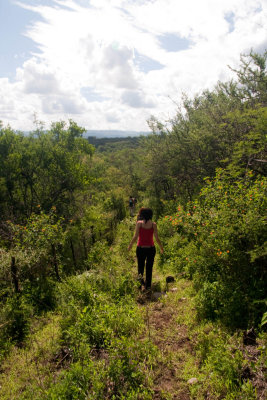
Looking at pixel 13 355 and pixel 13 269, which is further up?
pixel 13 269

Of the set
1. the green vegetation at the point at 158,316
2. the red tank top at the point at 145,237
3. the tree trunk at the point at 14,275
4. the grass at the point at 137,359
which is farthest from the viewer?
the tree trunk at the point at 14,275

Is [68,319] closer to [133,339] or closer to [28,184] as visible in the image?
[133,339]

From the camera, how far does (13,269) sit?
604 centimetres

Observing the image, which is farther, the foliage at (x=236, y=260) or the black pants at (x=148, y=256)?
the black pants at (x=148, y=256)

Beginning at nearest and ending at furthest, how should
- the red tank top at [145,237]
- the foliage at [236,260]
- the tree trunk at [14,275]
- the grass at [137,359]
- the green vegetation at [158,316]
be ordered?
the grass at [137,359], the green vegetation at [158,316], the foliage at [236,260], the red tank top at [145,237], the tree trunk at [14,275]

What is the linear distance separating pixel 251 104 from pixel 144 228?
336 inches

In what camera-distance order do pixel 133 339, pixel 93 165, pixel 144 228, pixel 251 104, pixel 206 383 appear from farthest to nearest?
pixel 93 165, pixel 251 104, pixel 144 228, pixel 133 339, pixel 206 383

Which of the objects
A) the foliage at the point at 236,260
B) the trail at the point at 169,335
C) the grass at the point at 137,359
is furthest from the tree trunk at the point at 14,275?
the foliage at the point at 236,260

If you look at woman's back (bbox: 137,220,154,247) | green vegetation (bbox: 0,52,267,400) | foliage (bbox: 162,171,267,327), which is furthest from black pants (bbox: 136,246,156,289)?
foliage (bbox: 162,171,267,327)

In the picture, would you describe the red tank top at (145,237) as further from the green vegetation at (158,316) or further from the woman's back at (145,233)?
the green vegetation at (158,316)

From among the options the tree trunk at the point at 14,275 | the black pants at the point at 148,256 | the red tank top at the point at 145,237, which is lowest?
the tree trunk at the point at 14,275

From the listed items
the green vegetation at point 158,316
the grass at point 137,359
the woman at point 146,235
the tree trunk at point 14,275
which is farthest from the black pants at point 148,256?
the tree trunk at point 14,275

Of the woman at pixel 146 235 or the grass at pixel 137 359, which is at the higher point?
the woman at pixel 146 235

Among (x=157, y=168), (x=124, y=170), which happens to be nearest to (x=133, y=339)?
(x=157, y=168)
